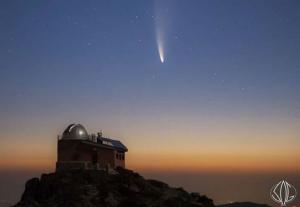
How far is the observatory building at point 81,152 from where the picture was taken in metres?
66.4

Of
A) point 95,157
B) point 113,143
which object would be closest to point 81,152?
point 95,157

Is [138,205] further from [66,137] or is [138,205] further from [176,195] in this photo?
[66,137]

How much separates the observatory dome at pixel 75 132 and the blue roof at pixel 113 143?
3101mm

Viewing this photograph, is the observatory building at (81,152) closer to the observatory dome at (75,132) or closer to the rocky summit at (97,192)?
the observatory dome at (75,132)

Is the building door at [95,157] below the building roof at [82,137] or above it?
below

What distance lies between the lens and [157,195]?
63.0 m

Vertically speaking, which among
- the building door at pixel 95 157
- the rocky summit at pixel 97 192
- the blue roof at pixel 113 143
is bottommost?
the rocky summit at pixel 97 192

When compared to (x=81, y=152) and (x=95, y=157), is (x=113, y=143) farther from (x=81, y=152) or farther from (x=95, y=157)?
(x=81, y=152)

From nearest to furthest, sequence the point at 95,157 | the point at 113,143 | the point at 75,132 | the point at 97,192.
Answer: the point at 97,192
the point at 95,157
the point at 75,132
the point at 113,143

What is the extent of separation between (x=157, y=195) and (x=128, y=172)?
8184 mm

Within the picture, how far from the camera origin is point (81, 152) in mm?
67125

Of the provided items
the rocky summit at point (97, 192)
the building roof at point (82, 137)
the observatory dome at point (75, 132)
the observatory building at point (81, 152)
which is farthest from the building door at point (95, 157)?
the rocky summit at point (97, 192)

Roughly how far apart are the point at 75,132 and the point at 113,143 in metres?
7.97

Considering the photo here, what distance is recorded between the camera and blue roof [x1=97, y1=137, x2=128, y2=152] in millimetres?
71250
